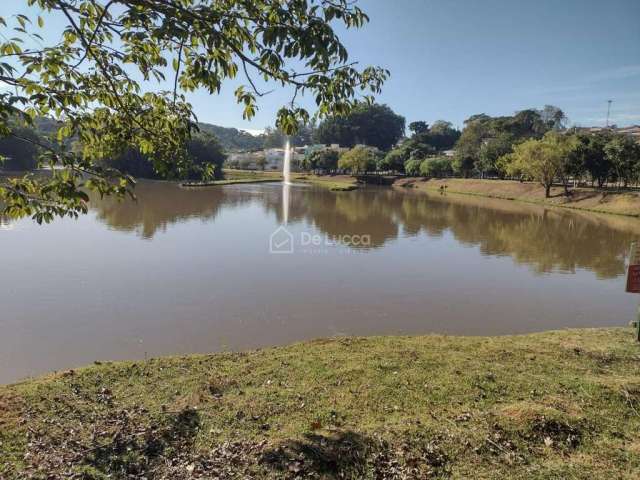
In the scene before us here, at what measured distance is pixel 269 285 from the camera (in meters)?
12.1

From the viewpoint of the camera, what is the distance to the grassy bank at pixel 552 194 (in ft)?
111

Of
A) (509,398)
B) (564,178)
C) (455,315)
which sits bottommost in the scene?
(455,315)

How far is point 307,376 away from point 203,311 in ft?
16.5

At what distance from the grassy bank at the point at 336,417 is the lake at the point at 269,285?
2.49 m

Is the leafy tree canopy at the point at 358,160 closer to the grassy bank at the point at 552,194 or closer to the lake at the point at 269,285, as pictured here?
the grassy bank at the point at 552,194

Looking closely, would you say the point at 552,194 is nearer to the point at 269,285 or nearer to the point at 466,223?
the point at 466,223

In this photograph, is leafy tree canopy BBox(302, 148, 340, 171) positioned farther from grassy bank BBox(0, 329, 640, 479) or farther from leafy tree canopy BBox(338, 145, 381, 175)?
grassy bank BBox(0, 329, 640, 479)

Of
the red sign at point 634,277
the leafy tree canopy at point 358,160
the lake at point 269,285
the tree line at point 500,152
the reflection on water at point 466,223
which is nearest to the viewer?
the red sign at point 634,277

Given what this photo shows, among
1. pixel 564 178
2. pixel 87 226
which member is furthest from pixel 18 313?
pixel 564 178

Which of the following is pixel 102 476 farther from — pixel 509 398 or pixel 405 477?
pixel 509 398

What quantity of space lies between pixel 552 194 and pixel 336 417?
45630 millimetres

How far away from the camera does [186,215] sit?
28.0m

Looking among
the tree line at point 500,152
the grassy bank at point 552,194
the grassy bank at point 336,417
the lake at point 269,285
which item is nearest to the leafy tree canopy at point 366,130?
the tree line at point 500,152

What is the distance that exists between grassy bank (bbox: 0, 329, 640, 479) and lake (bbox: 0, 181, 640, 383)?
8.17 feet
